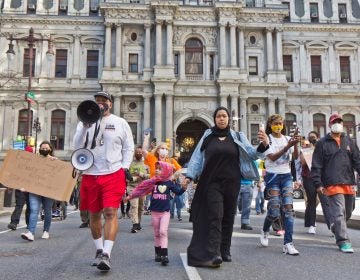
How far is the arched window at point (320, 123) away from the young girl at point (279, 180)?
3326 centimetres

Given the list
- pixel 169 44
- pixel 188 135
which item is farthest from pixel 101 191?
pixel 188 135

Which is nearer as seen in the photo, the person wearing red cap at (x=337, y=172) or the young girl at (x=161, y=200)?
the young girl at (x=161, y=200)

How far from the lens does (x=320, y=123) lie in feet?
127

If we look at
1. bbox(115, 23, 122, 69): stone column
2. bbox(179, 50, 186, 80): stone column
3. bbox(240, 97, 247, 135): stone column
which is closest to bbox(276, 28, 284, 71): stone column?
bbox(240, 97, 247, 135): stone column

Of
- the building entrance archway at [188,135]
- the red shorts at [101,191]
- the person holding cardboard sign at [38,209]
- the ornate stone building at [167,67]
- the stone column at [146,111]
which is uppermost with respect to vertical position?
the ornate stone building at [167,67]

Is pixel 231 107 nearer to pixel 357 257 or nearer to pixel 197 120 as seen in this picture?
pixel 197 120

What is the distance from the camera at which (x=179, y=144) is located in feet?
129

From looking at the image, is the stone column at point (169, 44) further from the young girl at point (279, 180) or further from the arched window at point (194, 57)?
the young girl at point (279, 180)

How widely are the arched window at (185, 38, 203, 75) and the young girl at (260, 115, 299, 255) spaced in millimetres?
30133

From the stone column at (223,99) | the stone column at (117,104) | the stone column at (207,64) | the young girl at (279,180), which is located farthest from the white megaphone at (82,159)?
the stone column at (207,64)

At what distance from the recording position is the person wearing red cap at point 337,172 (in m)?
6.91

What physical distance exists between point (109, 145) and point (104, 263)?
149 centimetres

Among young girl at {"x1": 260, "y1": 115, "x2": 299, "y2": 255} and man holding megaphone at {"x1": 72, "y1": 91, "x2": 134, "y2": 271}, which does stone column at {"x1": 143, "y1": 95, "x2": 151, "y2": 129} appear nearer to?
young girl at {"x1": 260, "y1": 115, "x2": 299, "y2": 255}

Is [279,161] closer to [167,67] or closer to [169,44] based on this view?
[167,67]
